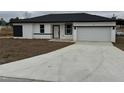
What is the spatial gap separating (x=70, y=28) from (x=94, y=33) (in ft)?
13.5

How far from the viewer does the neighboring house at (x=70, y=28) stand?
99.6 feet

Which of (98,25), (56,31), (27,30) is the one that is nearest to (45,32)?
(56,31)

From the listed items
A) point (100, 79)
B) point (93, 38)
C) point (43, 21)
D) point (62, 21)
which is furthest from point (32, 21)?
point (100, 79)

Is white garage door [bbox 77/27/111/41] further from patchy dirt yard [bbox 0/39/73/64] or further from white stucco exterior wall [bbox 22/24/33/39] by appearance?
patchy dirt yard [bbox 0/39/73/64]

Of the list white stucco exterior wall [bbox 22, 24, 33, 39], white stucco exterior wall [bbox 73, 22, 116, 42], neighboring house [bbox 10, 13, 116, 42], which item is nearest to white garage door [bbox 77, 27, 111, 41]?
neighboring house [bbox 10, 13, 116, 42]

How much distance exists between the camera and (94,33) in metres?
30.8

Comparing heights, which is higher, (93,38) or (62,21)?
(62,21)

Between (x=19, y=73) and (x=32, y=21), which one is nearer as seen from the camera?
(x=19, y=73)

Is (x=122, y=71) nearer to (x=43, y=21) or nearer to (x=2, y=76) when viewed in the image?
(x=2, y=76)

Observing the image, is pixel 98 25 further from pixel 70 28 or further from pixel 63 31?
pixel 63 31

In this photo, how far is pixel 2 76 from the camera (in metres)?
9.05

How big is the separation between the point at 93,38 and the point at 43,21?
784 cm

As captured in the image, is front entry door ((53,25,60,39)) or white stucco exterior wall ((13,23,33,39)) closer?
front entry door ((53,25,60,39))

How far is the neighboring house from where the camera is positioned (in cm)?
3036
